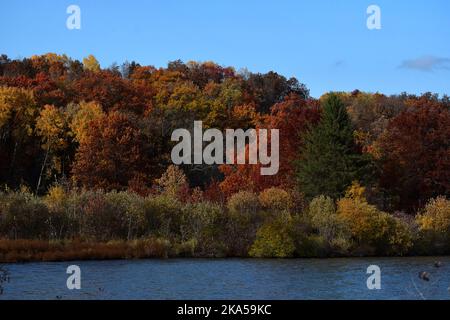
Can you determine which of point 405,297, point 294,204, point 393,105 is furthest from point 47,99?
point 405,297

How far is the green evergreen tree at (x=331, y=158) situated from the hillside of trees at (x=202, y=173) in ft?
0.35

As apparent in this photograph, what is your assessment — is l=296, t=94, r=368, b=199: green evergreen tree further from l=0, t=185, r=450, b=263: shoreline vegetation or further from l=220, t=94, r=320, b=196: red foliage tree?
l=0, t=185, r=450, b=263: shoreline vegetation

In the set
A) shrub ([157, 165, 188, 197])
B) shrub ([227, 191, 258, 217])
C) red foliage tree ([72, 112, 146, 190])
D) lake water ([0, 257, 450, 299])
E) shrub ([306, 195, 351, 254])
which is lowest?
lake water ([0, 257, 450, 299])

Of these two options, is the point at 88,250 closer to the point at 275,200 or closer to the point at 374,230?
the point at 275,200

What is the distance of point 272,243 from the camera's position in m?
41.7

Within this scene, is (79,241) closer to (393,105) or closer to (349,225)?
(349,225)

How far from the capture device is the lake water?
84.1 feet

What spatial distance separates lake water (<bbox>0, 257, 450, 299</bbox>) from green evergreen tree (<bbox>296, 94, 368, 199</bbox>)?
13.6 m

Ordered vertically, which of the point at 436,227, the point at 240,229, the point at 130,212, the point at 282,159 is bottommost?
the point at 436,227

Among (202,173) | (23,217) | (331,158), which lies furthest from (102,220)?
(202,173)

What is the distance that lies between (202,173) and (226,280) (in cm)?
4033

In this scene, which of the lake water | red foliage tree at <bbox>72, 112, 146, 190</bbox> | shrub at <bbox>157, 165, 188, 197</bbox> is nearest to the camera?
the lake water

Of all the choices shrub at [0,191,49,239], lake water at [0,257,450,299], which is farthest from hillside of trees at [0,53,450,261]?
lake water at [0,257,450,299]
